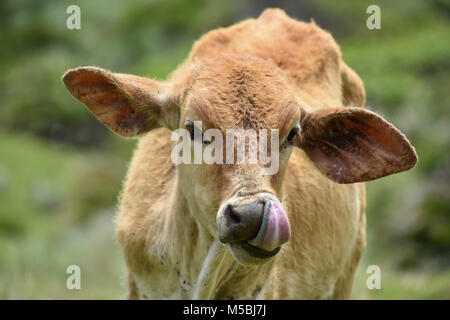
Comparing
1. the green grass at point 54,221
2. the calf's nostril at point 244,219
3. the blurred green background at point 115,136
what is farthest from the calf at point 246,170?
the green grass at point 54,221

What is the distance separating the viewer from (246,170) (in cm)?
587

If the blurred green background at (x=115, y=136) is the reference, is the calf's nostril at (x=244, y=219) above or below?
below

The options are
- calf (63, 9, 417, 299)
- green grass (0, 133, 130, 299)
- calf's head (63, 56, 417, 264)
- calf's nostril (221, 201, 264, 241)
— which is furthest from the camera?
green grass (0, 133, 130, 299)

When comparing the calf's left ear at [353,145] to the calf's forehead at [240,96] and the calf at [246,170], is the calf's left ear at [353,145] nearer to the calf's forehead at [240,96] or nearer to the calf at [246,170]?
the calf at [246,170]

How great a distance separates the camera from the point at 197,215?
6.65 meters

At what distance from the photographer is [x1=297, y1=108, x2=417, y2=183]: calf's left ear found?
6.62 metres

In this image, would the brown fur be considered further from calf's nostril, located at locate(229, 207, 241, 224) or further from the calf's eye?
calf's nostril, located at locate(229, 207, 241, 224)

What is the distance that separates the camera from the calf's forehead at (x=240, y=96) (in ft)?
20.1

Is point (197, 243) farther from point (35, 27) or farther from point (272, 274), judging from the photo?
point (35, 27)

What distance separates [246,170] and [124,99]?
1585 mm

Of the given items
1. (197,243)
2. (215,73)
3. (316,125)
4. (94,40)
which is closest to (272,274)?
(197,243)

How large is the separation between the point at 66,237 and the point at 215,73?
1207 centimetres

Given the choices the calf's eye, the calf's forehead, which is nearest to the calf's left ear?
the calf's forehead

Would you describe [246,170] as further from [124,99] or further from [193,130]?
[124,99]
